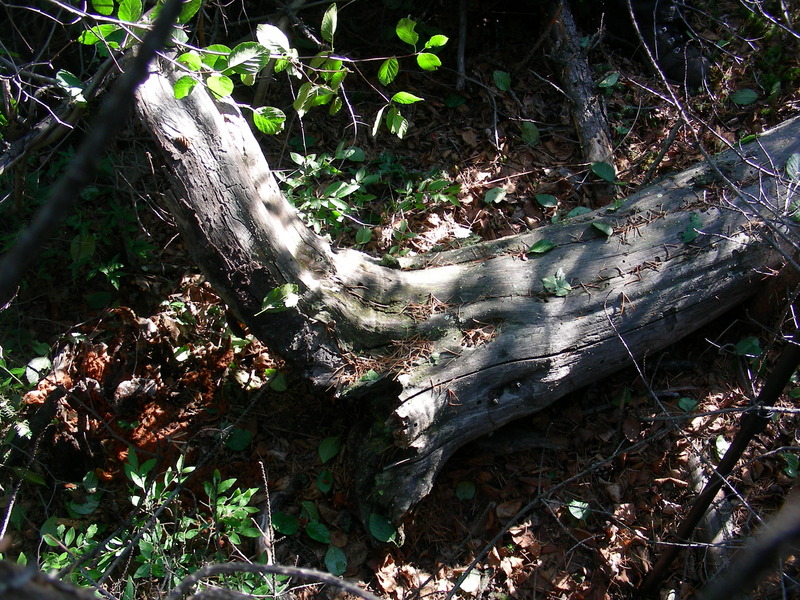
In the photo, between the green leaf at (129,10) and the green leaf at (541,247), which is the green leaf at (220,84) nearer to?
the green leaf at (129,10)

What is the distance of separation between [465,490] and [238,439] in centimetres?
133

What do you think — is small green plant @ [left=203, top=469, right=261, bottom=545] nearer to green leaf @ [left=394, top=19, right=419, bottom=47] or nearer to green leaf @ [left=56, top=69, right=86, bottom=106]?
green leaf @ [left=56, top=69, right=86, bottom=106]

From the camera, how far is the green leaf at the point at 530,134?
4.38 m

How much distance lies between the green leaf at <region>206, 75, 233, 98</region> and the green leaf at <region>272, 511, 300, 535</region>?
7.02 ft

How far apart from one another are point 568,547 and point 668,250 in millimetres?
1706

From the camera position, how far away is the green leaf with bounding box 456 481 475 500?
121 inches

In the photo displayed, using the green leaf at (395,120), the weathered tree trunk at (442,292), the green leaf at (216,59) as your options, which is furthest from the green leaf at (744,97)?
the green leaf at (216,59)

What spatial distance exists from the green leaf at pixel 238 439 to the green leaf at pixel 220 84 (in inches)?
74.0

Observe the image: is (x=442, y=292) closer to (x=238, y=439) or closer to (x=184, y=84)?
(x=238, y=439)

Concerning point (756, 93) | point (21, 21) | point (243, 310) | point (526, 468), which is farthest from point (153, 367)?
point (756, 93)

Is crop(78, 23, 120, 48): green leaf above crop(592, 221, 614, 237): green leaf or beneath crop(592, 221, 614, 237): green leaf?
above

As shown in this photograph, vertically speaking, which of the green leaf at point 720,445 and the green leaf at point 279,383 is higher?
the green leaf at point 279,383

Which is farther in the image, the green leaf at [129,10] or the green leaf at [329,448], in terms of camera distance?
the green leaf at [329,448]

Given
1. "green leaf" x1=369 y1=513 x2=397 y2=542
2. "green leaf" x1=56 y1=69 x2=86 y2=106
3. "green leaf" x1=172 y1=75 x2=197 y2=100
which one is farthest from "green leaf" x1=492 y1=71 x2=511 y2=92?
"green leaf" x1=369 y1=513 x2=397 y2=542
